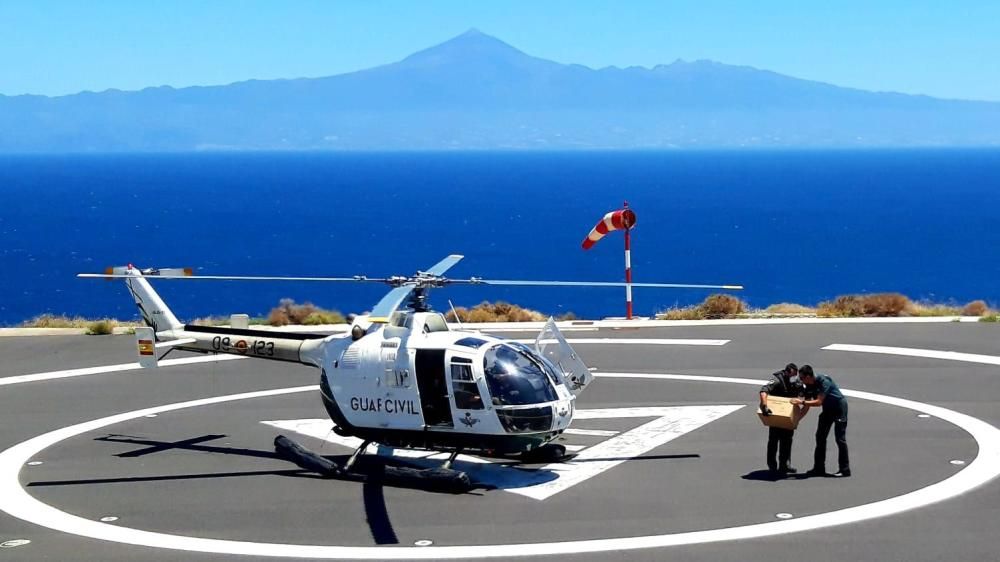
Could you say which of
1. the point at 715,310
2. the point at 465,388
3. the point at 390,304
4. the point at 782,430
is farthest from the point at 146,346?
the point at 715,310

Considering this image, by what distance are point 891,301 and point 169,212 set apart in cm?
14423

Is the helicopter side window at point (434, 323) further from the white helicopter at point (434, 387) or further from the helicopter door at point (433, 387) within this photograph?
the helicopter door at point (433, 387)

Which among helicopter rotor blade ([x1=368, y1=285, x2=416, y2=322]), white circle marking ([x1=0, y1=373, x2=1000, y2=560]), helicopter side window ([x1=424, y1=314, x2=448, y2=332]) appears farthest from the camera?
helicopter rotor blade ([x1=368, y1=285, x2=416, y2=322])

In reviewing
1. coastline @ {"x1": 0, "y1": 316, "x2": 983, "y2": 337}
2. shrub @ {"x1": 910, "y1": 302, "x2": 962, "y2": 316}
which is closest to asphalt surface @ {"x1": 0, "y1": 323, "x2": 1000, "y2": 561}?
coastline @ {"x1": 0, "y1": 316, "x2": 983, "y2": 337}

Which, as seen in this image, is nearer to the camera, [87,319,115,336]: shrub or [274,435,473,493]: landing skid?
[274,435,473,493]: landing skid

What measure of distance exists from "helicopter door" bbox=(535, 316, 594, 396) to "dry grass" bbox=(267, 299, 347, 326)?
13.7m

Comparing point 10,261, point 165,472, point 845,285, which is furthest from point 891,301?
point 10,261

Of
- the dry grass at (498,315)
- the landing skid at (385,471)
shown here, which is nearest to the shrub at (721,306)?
the dry grass at (498,315)

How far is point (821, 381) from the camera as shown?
47.7 feet

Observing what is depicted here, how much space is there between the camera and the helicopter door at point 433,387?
1501 cm

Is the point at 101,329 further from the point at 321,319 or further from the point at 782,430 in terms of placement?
the point at 782,430

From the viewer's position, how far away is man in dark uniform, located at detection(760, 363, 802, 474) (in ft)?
48.2

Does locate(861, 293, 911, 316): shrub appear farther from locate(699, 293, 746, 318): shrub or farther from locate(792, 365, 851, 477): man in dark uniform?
locate(792, 365, 851, 477): man in dark uniform

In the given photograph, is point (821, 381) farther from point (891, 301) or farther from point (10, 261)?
point (10, 261)
